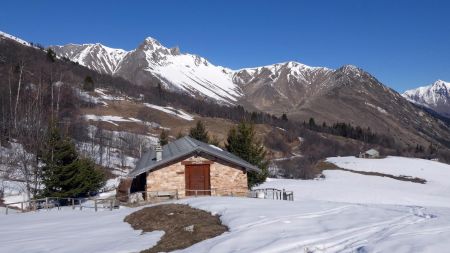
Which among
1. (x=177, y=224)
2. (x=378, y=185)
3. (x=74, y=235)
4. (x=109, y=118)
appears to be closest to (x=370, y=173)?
(x=378, y=185)

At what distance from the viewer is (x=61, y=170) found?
3447 centimetres

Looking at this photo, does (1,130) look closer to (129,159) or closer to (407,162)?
(129,159)

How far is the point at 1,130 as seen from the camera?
2210 inches

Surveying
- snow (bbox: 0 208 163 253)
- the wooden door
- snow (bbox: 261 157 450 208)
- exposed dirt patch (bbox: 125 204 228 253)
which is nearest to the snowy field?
snow (bbox: 0 208 163 253)

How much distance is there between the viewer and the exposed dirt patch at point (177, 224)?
583 inches

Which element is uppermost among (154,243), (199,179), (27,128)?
(27,128)

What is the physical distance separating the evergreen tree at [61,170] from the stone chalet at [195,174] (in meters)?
6.56

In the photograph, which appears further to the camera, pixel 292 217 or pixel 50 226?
pixel 50 226

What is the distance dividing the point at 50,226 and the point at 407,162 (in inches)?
2525

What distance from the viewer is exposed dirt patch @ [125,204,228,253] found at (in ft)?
48.5

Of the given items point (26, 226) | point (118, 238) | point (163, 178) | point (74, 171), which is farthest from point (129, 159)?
point (118, 238)

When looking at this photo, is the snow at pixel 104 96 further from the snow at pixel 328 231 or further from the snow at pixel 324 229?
the snow at pixel 328 231

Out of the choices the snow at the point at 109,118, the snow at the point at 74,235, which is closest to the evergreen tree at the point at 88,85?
the snow at the point at 109,118

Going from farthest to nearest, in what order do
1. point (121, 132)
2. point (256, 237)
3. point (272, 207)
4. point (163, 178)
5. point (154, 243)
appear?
point (121, 132) → point (163, 178) → point (272, 207) → point (154, 243) → point (256, 237)
